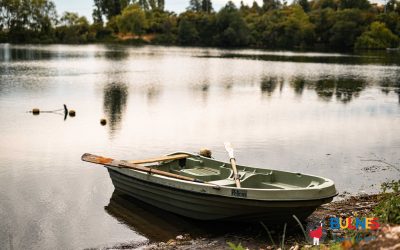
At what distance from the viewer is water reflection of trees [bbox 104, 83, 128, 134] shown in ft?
106

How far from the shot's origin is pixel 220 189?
13.6 metres

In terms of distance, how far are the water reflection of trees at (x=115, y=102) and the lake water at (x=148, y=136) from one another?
86mm

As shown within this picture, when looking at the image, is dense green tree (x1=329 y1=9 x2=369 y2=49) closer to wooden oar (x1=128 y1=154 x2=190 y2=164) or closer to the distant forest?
the distant forest

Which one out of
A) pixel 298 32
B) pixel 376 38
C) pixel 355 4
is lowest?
pixel 376 38

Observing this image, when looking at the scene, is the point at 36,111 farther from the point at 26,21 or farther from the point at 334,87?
the point at 26,21

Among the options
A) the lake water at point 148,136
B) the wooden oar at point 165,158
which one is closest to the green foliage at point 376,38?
the lake water at point 148,136

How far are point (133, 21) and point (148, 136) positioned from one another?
160m

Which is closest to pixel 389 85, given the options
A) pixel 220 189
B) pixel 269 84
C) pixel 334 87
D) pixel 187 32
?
pixel 334 87

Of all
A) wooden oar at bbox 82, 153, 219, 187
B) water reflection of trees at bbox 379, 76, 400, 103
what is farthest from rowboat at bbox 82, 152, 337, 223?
water reflection of trees at bbox 379, 76, 400, 103

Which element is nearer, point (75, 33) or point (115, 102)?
point (115, 102)

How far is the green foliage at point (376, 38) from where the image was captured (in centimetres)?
15000

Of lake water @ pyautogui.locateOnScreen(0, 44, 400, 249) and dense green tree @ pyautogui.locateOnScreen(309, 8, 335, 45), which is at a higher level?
dense green tree @ pyautogui.locateOnScreen(309, 8, 335, 45)

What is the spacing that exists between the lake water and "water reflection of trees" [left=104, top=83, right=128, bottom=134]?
9cm

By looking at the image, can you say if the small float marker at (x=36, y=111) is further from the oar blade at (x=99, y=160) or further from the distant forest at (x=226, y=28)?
the distant forest at (x=226, y=28)
